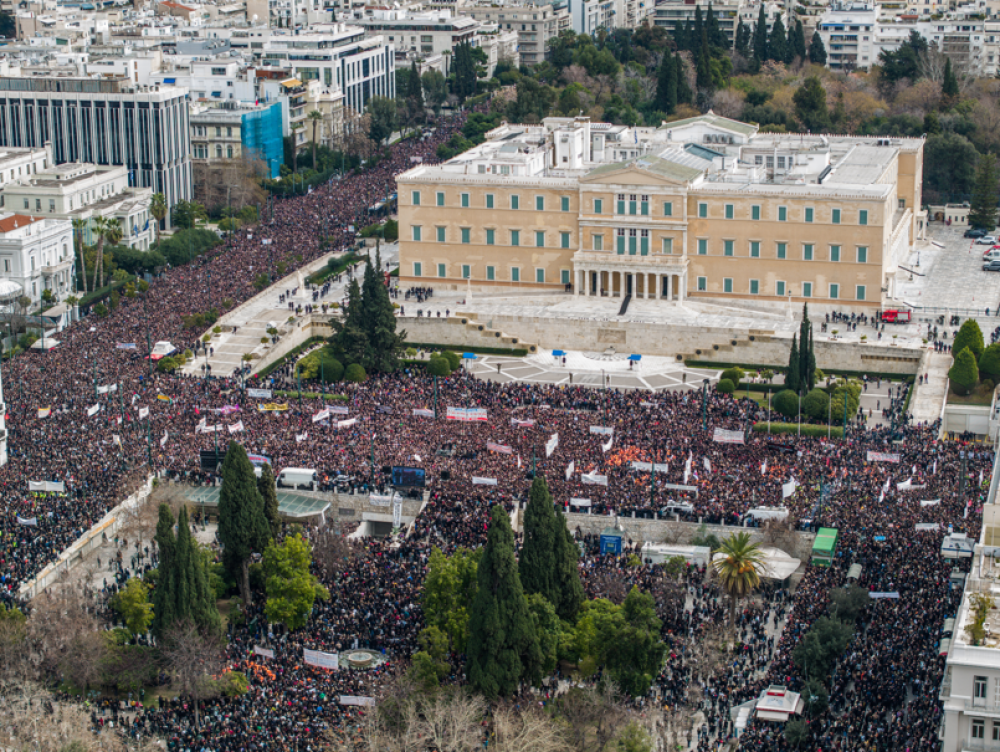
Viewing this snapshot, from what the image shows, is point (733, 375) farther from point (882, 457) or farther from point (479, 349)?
point (882, 457)

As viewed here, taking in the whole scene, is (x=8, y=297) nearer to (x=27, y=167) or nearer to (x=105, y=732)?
(x=27, y=167)

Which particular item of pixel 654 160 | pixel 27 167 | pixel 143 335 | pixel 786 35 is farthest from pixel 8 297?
pixel 786 35

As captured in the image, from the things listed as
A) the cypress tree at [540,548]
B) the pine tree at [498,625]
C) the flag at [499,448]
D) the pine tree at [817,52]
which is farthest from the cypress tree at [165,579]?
the pine tree at [817,52]

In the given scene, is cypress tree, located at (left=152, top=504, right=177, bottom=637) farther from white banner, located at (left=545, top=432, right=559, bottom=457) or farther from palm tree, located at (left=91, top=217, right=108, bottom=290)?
palm tree, located at (left=91, top=217, right=108, bottom=290)

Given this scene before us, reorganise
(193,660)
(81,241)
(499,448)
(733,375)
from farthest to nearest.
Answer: (81,241), (733,375), (499,448), (193,660)

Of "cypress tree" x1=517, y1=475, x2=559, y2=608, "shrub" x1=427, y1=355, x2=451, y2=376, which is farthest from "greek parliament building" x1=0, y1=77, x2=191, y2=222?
"cypress tree" x1=517, y1=475, x2=559, y2=608

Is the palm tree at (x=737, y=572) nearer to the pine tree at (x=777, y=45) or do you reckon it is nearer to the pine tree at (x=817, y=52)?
the pine tree at (x=777, y=45)

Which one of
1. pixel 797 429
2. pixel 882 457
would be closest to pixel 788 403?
pixel 797 429
